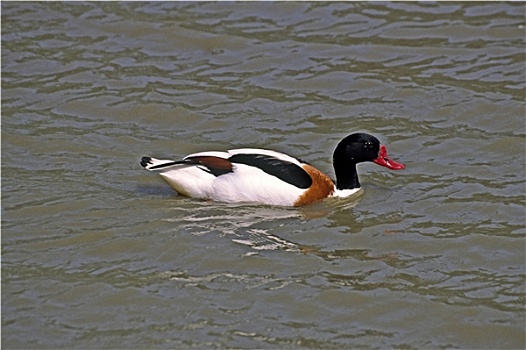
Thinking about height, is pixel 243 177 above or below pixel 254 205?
above

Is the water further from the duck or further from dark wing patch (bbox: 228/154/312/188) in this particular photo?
dark wing patch (bbox: 228/154/312/188)

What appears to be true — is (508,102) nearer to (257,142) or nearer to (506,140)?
(506,140)

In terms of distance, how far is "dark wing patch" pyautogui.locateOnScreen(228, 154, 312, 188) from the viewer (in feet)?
31.6

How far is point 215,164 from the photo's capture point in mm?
9664

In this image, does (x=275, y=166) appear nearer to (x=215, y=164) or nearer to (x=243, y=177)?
(x=243, y=177)

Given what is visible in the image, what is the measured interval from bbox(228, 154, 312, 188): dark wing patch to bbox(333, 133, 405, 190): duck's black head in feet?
1.68

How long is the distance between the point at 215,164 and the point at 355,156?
4.17 ft

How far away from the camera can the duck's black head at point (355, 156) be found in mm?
10039

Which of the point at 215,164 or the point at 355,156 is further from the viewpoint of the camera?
the point at 355,156

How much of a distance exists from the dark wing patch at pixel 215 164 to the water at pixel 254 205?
0.28 meters

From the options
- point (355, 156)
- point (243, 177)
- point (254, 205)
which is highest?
point (355, 156)

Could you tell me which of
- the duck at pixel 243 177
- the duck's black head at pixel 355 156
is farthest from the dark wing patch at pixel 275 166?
the duck's black head at pixel 355 156

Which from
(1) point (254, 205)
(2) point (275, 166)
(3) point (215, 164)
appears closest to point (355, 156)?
(2) point (275, 166)

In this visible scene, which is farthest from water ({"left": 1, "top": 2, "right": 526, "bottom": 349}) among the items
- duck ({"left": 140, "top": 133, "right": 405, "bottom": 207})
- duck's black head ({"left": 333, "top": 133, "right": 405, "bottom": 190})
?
duck's black head ({"left": 333, "top": 133, "right": 405, "bottom": 190})
